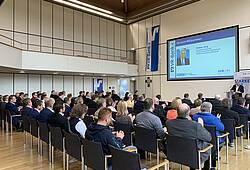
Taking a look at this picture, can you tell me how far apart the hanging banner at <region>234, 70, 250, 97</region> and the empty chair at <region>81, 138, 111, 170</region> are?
9.48m

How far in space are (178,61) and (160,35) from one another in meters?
2.85

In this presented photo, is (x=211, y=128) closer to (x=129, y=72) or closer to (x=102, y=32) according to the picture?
(x=129, y=72)

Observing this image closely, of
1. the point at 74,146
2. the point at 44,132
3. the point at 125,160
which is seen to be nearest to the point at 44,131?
the point at 44,132

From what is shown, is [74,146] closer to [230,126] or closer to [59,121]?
[59,121]

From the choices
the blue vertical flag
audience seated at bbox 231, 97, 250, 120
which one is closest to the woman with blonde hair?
audience seated at bbox 231, 97, 250, 120

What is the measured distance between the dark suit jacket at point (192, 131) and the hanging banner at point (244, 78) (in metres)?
8.29

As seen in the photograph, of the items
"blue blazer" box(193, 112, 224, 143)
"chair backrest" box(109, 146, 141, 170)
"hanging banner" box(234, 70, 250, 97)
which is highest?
"hanging banner" box(234, 70, 250, 97)

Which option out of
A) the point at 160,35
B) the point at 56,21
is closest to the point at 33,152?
the point at 56,21

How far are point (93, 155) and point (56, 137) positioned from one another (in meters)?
1.51

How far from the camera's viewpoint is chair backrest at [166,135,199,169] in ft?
10.1

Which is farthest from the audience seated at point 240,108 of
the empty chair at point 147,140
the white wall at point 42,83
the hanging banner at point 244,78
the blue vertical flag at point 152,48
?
the white wall at point 42,83

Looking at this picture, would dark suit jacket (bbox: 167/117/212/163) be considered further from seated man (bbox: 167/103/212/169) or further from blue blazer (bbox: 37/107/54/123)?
blue blazer (bbox: 37/107/54/123)

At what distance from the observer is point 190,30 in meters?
13.9

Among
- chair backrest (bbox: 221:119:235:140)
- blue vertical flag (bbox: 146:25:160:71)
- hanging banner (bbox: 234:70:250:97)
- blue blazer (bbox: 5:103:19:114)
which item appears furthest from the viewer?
blue vertical flag (bbox: 146:25:160:71)
